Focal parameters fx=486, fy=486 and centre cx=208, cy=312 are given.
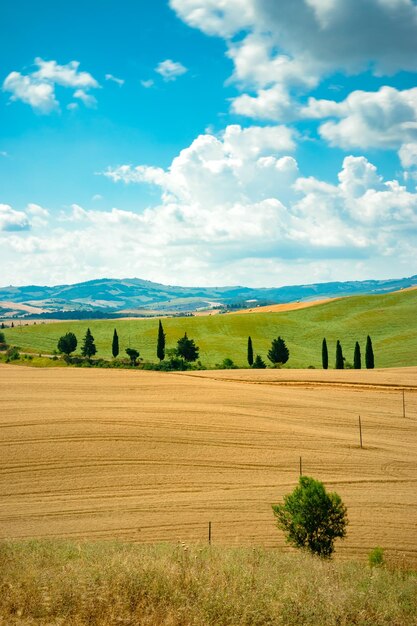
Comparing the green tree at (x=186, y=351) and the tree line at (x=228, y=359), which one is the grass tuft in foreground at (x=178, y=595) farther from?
the green tree at (x=186, y=351)

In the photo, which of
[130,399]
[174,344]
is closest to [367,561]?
[130,399]

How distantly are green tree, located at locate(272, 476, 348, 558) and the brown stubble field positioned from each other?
1.41 metres

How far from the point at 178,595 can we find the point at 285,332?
116 meters

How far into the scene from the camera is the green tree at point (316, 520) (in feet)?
60.6

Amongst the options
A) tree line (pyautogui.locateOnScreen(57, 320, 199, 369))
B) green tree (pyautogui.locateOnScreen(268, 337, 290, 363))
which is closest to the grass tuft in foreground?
tree line (pyautogui.locateOnScreen(57, 320, 199, 369))

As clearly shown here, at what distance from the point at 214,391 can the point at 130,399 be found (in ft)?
27.2

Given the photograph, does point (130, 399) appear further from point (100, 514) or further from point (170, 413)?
point (100, 514)

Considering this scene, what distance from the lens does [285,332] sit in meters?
124

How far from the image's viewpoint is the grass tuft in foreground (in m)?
9.04

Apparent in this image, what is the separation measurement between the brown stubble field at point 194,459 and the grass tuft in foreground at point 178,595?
8272 millimetres

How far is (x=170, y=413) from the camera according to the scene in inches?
1453

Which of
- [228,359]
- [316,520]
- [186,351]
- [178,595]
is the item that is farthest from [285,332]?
[178,595]

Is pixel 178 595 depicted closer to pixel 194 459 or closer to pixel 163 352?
pixel 194 459

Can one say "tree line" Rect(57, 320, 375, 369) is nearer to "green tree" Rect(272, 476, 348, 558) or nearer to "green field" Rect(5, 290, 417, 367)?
"green field" Rect(5, 290, 417, 367)
